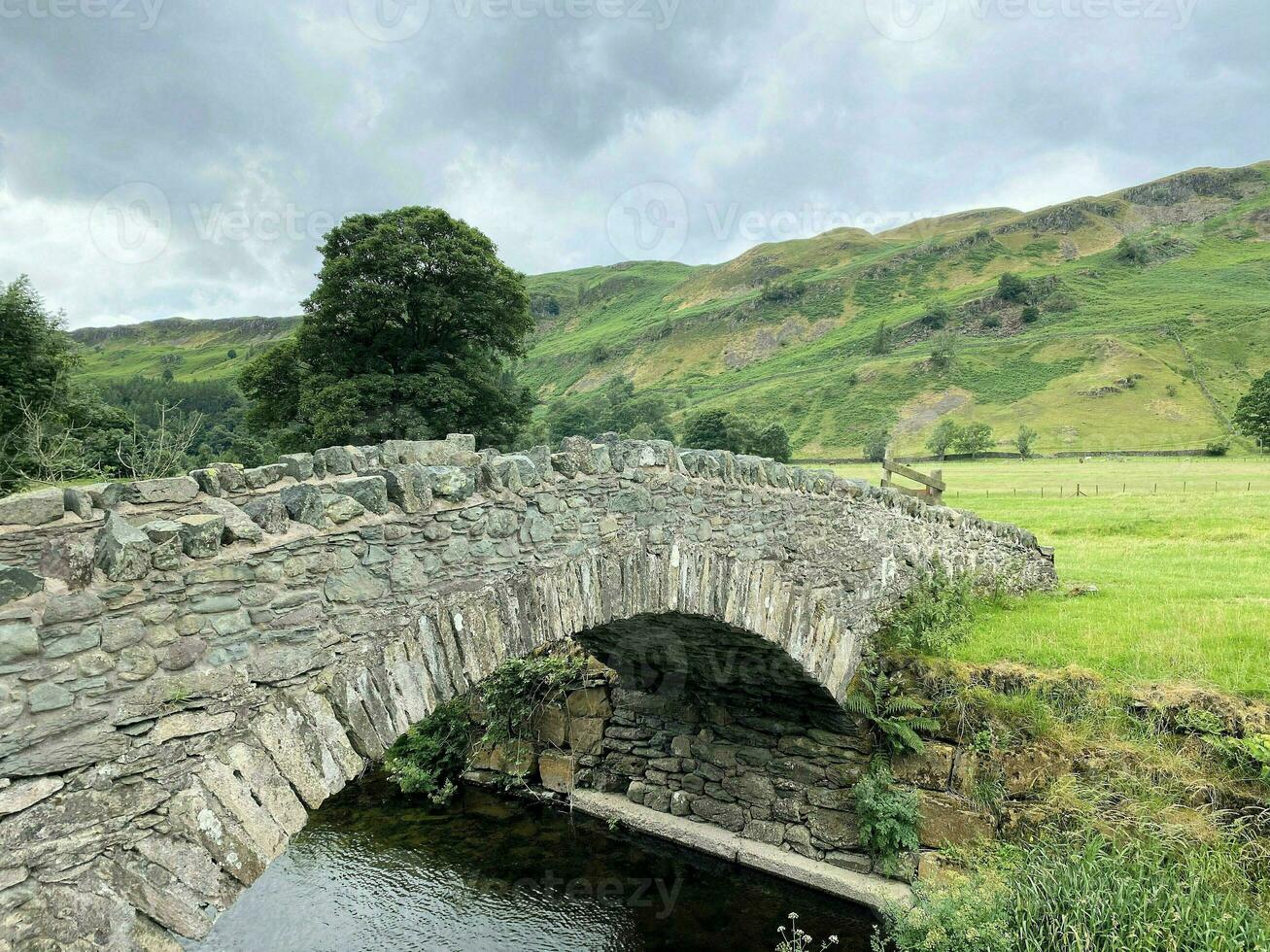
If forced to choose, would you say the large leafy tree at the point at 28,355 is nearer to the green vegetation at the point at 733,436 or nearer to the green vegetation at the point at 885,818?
the green vegetation at the point at 885,818

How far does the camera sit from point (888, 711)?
938cm

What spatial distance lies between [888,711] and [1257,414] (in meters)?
56.4

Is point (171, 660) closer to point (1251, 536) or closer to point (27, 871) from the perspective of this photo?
point (27, 871)

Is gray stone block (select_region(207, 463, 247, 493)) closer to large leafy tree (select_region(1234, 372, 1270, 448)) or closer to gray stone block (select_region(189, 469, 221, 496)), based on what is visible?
gray stone block (select_region(189, 469, 221, 496))

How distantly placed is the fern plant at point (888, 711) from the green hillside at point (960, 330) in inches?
2209

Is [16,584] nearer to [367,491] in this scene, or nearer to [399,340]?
[367,491]

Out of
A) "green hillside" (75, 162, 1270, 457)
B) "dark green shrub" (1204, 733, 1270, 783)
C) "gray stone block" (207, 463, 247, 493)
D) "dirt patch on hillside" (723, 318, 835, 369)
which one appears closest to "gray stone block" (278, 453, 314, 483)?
"gray stone block" (207, 463, 247, 493)

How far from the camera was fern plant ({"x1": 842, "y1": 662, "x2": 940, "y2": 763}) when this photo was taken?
912 cm

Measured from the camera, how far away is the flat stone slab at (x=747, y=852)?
9125 mm

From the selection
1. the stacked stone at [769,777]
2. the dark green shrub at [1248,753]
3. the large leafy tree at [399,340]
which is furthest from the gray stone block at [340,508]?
the large leafy tree at [399,340]

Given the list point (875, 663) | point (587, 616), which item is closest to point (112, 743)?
point (587, 616)

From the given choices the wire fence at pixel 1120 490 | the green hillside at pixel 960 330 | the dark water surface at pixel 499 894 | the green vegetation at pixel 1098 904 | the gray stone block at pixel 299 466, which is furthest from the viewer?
the green hillside at pixel 960 330

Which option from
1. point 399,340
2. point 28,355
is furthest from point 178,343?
point 399,340

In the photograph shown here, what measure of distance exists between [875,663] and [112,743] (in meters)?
8.93
